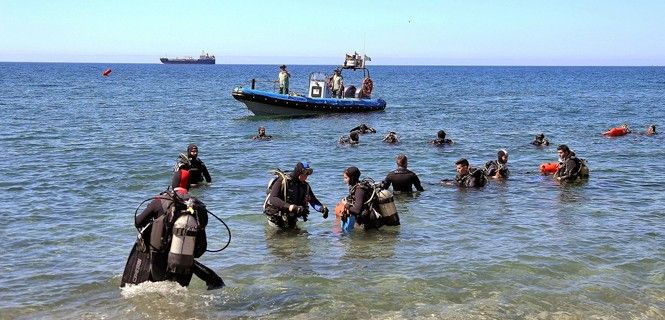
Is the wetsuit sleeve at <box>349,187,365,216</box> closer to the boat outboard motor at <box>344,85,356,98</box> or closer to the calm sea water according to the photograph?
the calm sea water

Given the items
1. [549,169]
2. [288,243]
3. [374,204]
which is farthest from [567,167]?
[288,243]

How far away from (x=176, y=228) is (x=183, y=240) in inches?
5.4

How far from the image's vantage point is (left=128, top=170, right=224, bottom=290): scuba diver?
7207 millimetres

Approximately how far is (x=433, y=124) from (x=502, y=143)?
8287 millimetres

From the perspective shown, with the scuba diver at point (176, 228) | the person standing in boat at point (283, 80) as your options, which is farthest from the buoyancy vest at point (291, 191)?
the person standing in boat at point (283, 80)

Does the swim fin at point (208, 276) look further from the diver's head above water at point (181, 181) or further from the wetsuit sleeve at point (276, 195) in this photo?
the wetsuit sleeve at point (276, 195)

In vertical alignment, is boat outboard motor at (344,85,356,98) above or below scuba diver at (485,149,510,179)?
above

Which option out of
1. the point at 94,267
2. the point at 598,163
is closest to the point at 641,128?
the point at 598,163

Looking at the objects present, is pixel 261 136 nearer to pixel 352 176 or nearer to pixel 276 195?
pixel 352 176

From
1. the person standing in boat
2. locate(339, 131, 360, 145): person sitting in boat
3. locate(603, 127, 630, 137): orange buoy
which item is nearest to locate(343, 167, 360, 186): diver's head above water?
locate(339, 131, 360, 145): person sitting in boat

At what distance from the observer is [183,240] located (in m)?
7.20

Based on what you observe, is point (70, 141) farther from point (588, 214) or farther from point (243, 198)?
point (588, 214)

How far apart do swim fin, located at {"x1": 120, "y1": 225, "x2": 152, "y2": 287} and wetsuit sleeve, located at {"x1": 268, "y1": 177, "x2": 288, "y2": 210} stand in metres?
2.90

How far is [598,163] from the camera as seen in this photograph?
67.3ft
